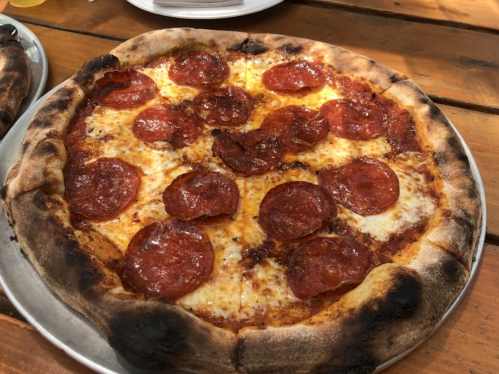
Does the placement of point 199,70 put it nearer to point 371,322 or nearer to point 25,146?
point 25,146

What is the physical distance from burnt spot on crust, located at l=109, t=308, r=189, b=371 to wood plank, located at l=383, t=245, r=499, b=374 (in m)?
0.68

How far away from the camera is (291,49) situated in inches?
97.7

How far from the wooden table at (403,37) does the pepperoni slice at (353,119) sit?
1.71 ft

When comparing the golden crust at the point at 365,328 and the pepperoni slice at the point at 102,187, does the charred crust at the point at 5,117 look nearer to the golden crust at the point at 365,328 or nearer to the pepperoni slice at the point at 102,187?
the pepperoni slice at the point at 102,187

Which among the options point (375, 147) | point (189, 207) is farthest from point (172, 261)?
point (375, 147)

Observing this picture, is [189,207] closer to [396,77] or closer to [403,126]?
[403,126]

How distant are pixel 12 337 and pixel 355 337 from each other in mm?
1148

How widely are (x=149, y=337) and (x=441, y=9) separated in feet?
9.83

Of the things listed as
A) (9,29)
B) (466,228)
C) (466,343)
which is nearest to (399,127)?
(466,228)

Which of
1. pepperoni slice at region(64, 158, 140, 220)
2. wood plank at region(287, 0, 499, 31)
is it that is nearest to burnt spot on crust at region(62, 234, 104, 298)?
pepperoni slice at region(64, 158, 140, 220)

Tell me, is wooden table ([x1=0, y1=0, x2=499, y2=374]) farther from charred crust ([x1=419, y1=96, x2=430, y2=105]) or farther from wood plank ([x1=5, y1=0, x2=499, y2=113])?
charred crust ([x1=419, y1=96, x2=430, y2=105])

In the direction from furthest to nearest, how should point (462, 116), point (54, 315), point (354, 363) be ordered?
point (462, 116), point (54, 315), point (354, 363)

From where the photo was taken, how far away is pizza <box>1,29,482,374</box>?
4.50ft

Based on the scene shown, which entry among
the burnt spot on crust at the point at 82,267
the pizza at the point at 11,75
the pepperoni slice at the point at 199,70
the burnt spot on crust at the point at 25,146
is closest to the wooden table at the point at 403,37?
the pizza at the point at 11,75
